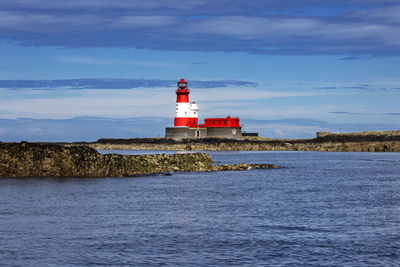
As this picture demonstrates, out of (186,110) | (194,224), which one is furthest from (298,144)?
(194,224)

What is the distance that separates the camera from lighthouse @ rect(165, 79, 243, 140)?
107m

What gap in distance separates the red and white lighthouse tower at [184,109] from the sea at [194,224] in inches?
2830

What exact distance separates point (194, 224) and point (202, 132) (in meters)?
96.5

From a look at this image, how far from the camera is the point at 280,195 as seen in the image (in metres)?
29.9

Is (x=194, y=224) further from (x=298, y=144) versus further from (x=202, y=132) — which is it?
(x=298, y=144)

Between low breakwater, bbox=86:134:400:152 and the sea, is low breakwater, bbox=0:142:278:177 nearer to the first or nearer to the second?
the sea

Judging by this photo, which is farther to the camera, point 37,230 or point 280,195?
point 280,195

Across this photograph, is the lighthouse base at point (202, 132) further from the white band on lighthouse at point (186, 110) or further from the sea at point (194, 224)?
the sea at point (194, 224)

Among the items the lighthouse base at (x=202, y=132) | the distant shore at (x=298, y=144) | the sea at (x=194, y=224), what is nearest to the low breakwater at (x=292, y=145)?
the distant shore at (x=298, y=144)

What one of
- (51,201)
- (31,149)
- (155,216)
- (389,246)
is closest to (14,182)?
(31,149)

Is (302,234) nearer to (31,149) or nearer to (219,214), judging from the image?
(219,214)

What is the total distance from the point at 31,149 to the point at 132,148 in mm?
89644

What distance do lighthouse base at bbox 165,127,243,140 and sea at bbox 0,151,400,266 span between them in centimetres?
7792

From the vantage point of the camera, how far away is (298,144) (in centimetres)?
12144
